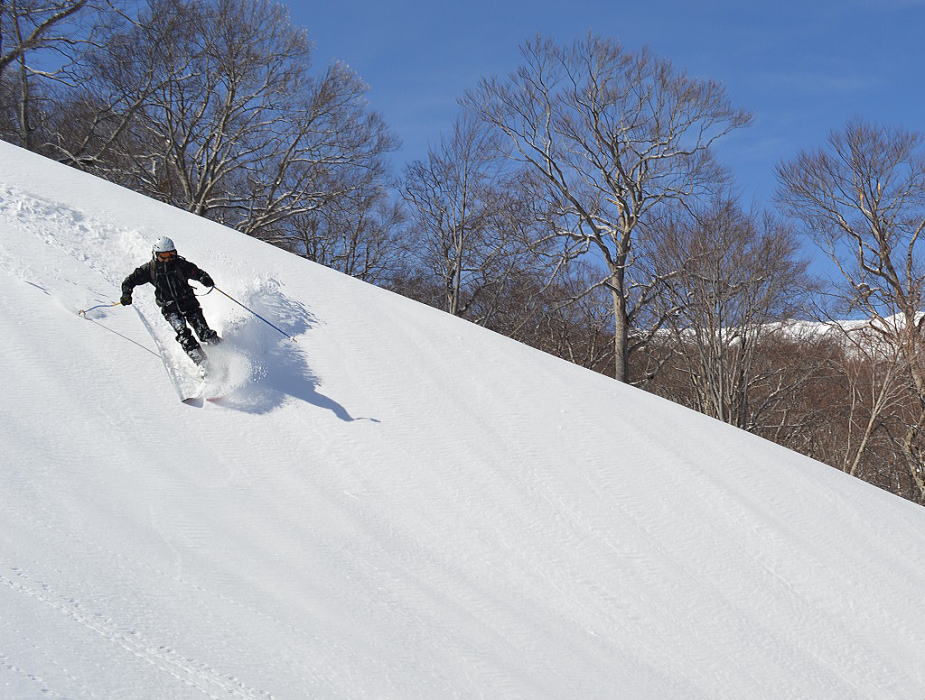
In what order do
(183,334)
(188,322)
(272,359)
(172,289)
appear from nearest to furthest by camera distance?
(183,334) < (172,289) < (188,322) < (272,359)

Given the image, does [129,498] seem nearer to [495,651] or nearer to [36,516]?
[36,516]

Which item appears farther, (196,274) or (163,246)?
(196,274)

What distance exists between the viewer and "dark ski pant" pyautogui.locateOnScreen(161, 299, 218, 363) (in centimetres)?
630

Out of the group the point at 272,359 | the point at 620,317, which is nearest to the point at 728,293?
the point at 620,317

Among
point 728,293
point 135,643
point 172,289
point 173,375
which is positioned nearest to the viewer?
point 135,643

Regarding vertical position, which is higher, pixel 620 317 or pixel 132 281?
pixel 620 317

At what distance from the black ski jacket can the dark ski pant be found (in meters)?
0.03

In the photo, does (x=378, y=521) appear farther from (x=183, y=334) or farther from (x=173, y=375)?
(x=183, y=334)

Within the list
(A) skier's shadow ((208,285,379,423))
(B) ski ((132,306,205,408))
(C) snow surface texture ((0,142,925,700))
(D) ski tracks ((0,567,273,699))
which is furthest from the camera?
(A) skier's shadow ((208,285,379,423))

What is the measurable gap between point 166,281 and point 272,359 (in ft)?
3.62

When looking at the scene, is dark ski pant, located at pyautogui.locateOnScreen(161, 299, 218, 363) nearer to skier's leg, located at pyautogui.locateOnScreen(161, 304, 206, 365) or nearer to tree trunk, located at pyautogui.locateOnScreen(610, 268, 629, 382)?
skier's leg, located at pyautogui.locateOnScreen(161, 304, 206, 365)

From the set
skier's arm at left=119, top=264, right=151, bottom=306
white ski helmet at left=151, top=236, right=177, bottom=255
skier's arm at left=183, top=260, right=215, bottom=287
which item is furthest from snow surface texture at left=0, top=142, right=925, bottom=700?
white ski helmet at left=151, top=236, right=177, bottom=255

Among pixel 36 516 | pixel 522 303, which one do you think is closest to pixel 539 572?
pixel 36 516

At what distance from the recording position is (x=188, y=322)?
21.6ft
